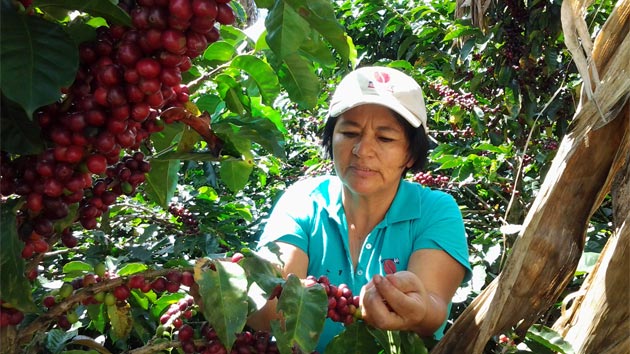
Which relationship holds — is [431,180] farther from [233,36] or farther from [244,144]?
[244,144]

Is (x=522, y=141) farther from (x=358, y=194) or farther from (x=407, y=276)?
(x=407, y=276)

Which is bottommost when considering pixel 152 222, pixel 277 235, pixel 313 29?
pixel 152 222

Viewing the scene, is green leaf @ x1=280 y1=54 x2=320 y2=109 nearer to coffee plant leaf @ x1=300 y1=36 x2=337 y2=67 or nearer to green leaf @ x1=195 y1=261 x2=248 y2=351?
coffee plant leaf @ x1=300 y1=36 x2=337 y2=67

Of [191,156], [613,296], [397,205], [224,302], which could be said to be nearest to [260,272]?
[224,302]

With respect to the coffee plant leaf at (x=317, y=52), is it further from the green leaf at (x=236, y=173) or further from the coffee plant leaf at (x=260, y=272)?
the coffee plant leaf at (x=260, y=272)

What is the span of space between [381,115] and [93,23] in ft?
3.23

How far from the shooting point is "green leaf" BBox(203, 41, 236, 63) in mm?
1296

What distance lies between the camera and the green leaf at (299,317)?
91 cm

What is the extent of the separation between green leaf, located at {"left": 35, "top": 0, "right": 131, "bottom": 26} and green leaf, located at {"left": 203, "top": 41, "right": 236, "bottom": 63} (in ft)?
1.58

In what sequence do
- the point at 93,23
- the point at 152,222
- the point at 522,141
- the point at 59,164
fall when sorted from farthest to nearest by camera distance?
the point at 522,141
the point at 152,222
the point at 93,23
the point at 59,164

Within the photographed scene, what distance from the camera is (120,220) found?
7.81 feet

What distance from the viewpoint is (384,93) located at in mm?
1754

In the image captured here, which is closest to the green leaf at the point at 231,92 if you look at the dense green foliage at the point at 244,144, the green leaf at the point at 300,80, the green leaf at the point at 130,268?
the dense green foliage at the point at 244,144

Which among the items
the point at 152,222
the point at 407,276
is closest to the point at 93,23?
the point at 407,276
